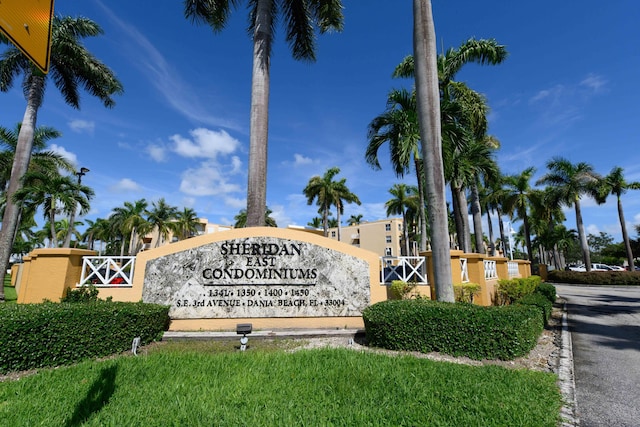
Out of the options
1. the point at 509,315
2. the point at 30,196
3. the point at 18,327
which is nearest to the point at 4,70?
the point at 30,196

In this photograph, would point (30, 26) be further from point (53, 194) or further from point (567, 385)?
point (53, 194)

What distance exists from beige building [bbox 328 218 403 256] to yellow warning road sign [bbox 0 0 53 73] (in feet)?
178

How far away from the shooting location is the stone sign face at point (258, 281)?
7.76 metres

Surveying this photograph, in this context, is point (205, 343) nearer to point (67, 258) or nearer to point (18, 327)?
point (18, 327)

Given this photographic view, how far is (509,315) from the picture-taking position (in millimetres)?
5617

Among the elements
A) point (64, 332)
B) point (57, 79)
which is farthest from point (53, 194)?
point (64, 332)

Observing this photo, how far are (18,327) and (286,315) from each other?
16.9 feet

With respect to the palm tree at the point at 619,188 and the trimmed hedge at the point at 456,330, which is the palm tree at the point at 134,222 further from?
the palm tree at the point at 619,188

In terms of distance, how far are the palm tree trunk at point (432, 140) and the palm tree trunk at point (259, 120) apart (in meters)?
5.28

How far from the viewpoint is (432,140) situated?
743 centimetres

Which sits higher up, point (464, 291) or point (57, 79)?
point (57, 79)

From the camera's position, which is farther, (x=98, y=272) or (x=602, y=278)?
(x=602, y=278)

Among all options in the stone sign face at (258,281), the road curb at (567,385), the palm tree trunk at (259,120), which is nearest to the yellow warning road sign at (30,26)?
the road curb at (567,385)

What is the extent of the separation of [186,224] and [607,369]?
49859mm
